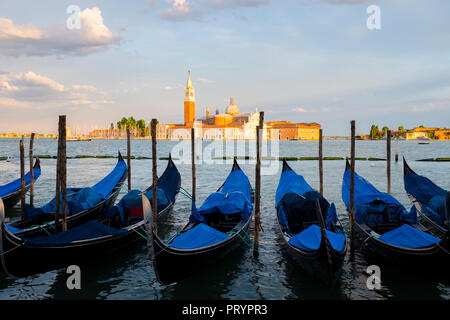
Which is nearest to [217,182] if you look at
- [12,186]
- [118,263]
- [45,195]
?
[45,195]

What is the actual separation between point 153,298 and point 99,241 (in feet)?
4.26

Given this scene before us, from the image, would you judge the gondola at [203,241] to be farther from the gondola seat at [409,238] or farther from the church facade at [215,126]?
the church facade at [215,126]

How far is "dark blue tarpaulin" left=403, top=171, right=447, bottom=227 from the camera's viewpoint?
6.59 m

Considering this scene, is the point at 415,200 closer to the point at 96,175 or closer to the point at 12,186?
the point at 12,186

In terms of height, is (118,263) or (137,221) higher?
(137,221)

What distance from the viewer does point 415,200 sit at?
26.1 ft

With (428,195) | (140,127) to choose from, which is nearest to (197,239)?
(428,195)

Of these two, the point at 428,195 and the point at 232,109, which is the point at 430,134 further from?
the point at 428,195

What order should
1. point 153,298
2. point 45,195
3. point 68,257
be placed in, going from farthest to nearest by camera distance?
point 45,195 → point 68,257 → point 153,298

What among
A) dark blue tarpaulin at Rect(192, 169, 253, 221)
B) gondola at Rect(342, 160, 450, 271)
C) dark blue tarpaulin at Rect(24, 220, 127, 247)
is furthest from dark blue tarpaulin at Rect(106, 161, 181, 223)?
gondola at Rect(342, 160, 450, 271)

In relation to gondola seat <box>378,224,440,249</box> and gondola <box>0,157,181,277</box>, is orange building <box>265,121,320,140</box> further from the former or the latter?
gondola seat <box>378,224,440,249</box>

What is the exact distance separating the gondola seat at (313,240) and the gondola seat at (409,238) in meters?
0.67

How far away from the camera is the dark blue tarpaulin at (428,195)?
6591 millimetres
